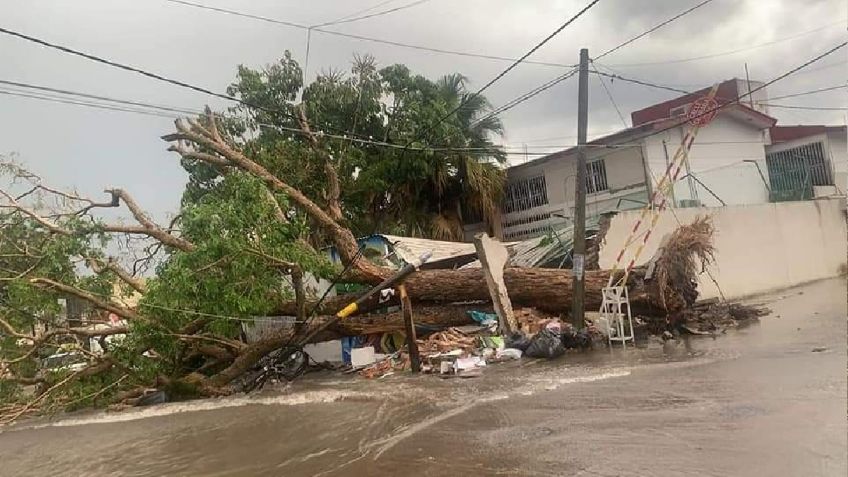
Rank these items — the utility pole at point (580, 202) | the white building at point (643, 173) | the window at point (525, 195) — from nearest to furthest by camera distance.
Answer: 1. the utility pole at point (580, 202)
2. the white building at point (643, 173)
3. the window at point (525, 195)

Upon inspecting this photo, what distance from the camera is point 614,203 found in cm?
1892

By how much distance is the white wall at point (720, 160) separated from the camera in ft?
58.8

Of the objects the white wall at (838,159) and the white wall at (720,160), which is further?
the white wall at (838,159)

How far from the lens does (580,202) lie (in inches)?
460

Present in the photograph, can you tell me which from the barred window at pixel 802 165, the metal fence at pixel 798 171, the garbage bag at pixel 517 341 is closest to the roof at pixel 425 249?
the garbage bag at pixel 517 341

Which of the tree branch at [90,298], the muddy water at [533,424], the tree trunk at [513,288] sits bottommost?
the muddy water at [533,424]

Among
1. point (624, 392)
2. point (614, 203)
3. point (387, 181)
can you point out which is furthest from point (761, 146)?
point (624, 392)

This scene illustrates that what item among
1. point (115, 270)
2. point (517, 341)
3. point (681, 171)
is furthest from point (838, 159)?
point (115, 270)

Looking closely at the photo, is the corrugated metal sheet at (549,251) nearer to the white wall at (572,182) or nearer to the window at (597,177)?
the white wall at (572,182)

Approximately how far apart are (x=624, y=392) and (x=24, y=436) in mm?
9690

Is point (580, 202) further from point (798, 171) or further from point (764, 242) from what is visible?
point (798, 171)

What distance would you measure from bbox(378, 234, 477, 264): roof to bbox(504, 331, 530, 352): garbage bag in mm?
3697

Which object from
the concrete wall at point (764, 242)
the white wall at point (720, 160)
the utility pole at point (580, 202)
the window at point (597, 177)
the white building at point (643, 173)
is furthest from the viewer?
the window at point (597, 177)

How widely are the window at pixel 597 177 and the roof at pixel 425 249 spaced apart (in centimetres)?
541
